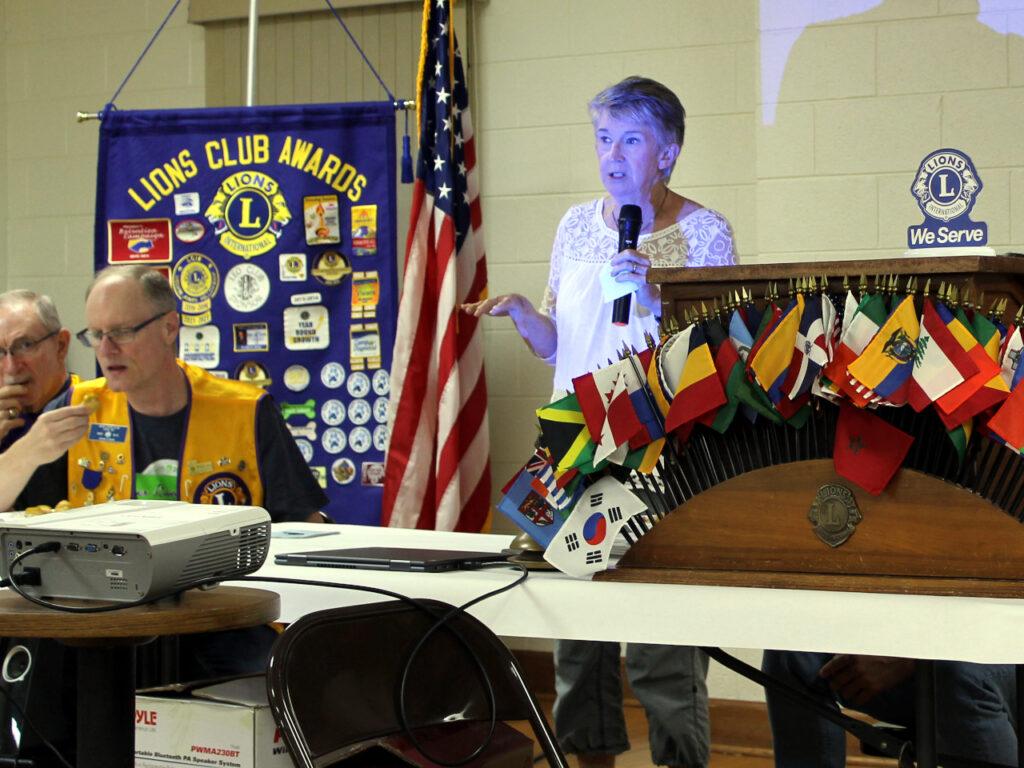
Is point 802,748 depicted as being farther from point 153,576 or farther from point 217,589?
point 153,576

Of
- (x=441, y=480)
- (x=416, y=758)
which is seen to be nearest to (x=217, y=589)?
(x=416, y=758)

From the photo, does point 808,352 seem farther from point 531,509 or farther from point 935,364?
point 531,509

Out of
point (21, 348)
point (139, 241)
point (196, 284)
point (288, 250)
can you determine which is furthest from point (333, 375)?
point (21, 348)

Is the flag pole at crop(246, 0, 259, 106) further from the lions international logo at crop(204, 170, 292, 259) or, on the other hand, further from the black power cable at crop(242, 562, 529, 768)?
the black power cable at crop(242, 562, 529, 768)

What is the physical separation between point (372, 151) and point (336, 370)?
63 cm

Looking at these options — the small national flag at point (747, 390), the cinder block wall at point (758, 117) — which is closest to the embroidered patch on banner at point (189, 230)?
the cinder block wall at point (758, 117)

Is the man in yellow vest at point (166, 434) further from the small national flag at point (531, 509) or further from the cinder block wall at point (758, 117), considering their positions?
the cinder block wall at point (758, 117)

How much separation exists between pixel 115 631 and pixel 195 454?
137cm

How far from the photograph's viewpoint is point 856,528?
1.40 m

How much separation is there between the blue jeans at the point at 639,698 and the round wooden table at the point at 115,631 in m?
1.28

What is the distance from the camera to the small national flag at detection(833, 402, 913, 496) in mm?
1383

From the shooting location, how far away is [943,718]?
1834 mm

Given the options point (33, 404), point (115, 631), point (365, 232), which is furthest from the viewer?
point (365, 232)

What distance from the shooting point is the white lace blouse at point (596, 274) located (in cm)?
268
